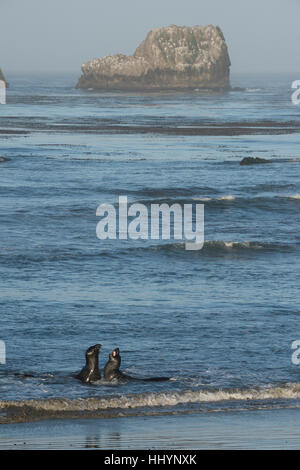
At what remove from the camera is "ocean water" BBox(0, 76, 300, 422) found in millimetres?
15930

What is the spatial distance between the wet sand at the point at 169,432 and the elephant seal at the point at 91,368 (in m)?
2.02

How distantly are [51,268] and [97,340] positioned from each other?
23.6 ft

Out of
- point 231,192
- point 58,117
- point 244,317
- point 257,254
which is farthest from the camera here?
point 58,117

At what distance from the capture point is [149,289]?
78.1 ft

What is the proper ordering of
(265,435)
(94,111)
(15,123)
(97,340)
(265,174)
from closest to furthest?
(265,435), (97,340), (265,174), (15,123), (94,111)

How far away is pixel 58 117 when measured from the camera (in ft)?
314

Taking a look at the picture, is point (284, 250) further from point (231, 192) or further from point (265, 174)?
point (265, 174)

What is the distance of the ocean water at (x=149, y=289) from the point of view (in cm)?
1593

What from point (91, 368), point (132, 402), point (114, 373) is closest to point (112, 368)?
point (114, 373)

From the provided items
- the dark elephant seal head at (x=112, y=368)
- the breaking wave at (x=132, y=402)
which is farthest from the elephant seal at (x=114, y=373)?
the breaking wave at (x=132, y=402)

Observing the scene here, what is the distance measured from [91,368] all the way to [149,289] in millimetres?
7621

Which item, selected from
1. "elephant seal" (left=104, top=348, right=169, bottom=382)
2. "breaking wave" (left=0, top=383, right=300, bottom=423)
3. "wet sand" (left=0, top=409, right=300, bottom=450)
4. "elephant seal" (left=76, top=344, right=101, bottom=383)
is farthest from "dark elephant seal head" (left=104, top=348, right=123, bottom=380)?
"wet sand" (left=0, top=409, right=300, bottom=450)

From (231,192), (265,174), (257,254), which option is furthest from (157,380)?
(265,174)

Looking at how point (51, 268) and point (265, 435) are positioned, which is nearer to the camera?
point (265, 435)
